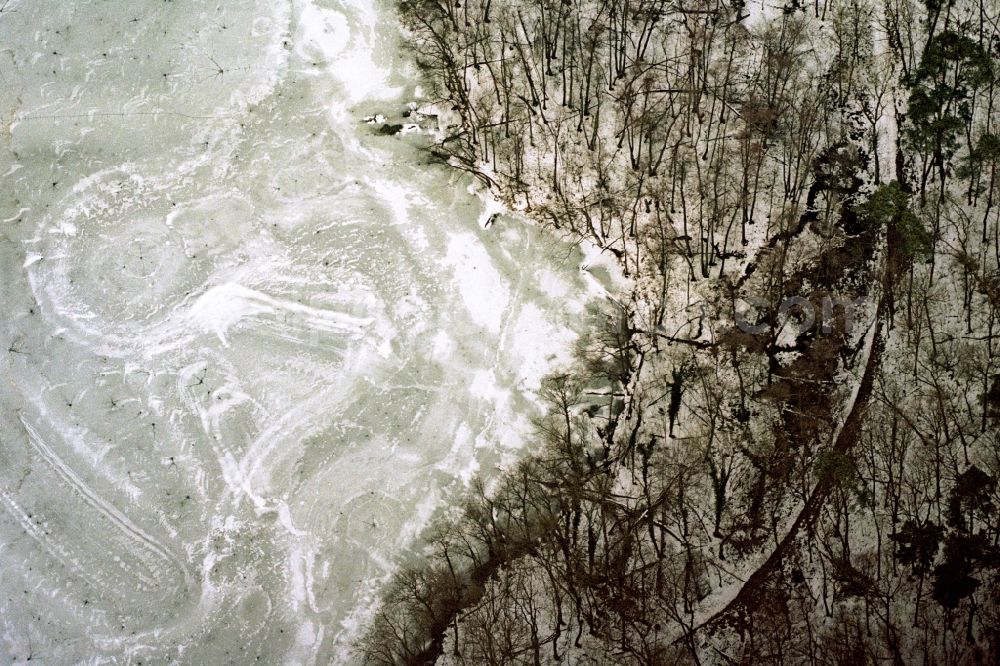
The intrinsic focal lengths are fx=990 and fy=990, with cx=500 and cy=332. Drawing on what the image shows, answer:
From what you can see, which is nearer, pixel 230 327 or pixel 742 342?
pixel 230 327

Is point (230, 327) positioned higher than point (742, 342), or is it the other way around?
point (742, 342)

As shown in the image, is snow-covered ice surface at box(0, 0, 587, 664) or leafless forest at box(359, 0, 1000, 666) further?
snow-covered ice surface at box(0, 0, 587, 664)

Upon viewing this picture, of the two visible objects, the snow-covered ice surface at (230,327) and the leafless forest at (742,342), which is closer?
the leafless forest at (742,342)

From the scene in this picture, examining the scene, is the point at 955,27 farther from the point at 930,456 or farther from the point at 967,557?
the point at 967,557

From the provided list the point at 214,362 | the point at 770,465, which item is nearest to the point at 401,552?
the point at 214,362
